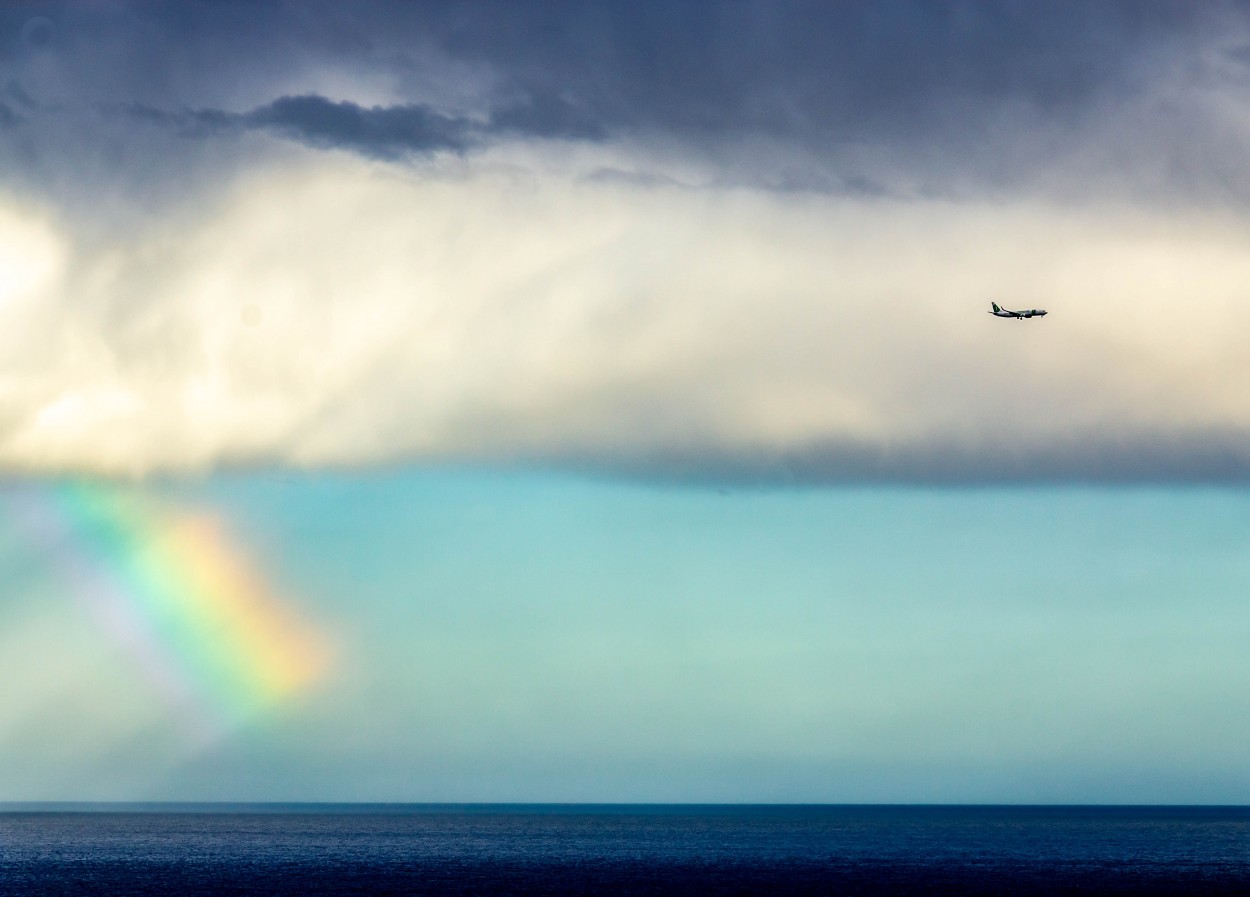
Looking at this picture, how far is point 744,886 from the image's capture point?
169875 mm

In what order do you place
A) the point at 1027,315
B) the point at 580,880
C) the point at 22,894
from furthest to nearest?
the point at 580,880
the point at 1027,315
the point at 22,894

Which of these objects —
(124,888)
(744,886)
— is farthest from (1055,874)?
(124,888)

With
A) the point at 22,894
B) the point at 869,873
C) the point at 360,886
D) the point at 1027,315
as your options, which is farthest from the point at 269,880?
the point at 1027,315

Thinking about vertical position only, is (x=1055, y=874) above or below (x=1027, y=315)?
below

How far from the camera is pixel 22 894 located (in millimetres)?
159750

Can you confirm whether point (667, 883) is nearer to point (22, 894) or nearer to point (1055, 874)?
point (1055, 874)

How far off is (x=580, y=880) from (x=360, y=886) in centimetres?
2742

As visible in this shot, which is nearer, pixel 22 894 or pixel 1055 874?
pixel 22 894

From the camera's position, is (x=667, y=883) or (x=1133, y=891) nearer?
(x=1133, y=891)

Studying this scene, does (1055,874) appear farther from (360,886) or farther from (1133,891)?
(360,886)

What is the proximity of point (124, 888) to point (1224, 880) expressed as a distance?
132693 mm

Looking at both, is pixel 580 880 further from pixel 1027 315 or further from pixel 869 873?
pixel 1027 315

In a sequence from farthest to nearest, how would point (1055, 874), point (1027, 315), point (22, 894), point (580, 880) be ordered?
1. point (1055, 874)
2. point (580, 880)
3. point (1027, 315)
4. point (22, 894)

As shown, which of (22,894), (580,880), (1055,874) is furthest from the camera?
(1055,874)
